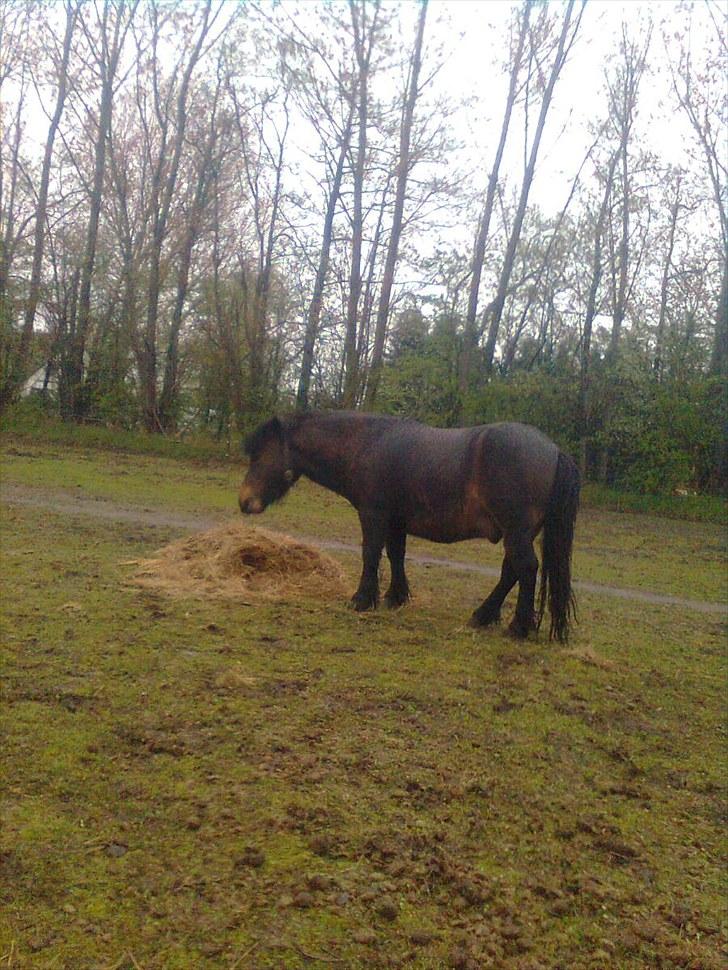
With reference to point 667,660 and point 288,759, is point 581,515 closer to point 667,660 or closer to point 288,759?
point 667,660

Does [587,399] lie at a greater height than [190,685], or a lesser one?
Answer: greater

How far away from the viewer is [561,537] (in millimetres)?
6270

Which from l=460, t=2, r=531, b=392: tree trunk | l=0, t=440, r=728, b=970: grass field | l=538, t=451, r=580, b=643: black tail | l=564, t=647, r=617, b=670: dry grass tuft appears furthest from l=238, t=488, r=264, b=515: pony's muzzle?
l=460, t=2, r=531, b=392: tree trunk

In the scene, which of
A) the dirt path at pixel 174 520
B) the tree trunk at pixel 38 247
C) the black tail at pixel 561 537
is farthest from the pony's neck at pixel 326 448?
the tree trunk at pixel 38 247

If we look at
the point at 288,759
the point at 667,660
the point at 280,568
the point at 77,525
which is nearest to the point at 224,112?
the point at 77,525

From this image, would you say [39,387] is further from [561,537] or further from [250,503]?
[561,537]

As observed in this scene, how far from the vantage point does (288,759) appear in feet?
11.7

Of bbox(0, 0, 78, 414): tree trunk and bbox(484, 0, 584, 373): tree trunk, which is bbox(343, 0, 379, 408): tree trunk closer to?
bbox(484, 0, 584, 373): tree trunk

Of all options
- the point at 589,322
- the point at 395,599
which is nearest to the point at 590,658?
the point at 395,599

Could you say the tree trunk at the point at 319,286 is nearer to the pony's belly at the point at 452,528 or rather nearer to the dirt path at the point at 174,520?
the dirt path at the point at 174,520

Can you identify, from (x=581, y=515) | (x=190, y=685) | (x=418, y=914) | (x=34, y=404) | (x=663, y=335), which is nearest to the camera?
(x=418, y=914)

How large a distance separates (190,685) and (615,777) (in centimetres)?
215

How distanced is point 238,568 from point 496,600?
2348 mm

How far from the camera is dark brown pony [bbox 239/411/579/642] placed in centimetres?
616
